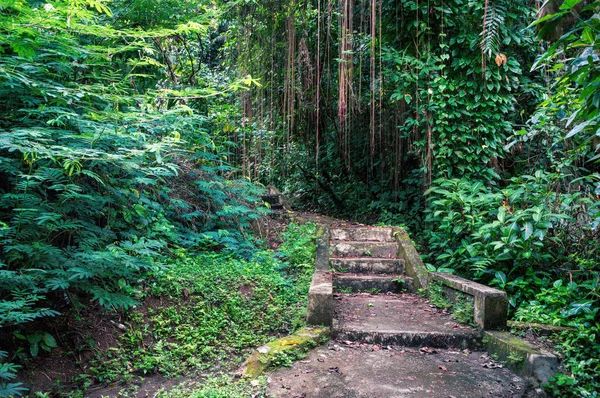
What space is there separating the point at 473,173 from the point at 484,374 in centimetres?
361

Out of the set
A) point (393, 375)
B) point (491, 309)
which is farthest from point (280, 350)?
point (491, 309)

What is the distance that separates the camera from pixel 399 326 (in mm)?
4035

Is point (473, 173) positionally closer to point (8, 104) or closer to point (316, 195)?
point (8, 104)

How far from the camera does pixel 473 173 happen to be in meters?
6.18

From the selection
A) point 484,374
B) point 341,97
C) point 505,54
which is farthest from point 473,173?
point 484,374

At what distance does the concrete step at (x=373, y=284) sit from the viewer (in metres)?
5.34

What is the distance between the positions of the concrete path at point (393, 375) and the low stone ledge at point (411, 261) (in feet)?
4.78

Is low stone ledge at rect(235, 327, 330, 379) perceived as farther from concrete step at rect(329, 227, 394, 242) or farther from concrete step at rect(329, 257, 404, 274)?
concrete step at rect(329, 227, 394, 242)

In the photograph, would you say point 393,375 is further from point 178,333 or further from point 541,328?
point 178,333

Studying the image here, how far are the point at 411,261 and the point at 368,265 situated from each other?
608 mm

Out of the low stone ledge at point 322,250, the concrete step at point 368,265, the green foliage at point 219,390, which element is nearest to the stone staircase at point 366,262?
the concrete step at point 368,265

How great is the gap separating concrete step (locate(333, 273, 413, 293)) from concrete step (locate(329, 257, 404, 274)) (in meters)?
0.34

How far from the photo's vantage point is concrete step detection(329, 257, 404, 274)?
5.73 meters

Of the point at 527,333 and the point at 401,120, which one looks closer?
the point at 527,333
